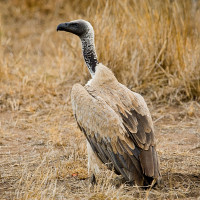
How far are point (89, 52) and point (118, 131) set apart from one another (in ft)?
4.40

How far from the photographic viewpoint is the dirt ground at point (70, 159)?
394 centimetres

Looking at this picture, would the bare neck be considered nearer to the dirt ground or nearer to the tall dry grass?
the dirt ground

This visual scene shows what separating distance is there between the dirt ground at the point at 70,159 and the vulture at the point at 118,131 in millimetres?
152

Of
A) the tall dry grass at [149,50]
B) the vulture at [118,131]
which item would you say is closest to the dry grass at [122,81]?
the tall dry grass at [149,50]

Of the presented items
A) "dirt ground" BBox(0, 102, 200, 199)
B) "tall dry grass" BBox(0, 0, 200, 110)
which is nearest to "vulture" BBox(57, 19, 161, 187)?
"dirt ground" BBox(0, 102, 200, 199)

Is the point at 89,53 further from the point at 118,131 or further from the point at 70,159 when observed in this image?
the point at 118,131

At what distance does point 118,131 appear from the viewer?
4039 millimetres

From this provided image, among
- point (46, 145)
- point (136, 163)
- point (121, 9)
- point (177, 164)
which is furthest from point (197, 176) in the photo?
point (121, 9)

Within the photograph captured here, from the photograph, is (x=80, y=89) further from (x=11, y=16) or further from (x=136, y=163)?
(x=11, y=16)

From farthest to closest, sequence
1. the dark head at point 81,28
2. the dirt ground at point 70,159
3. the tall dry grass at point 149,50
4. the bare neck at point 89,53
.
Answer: the tall dry grass at point 149,50, the dark head at point 81,28, the bare neck at point 89,53, the dirt ground at point 70,159

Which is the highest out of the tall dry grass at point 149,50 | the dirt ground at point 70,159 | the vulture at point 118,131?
the tall dry grass at point 149,50

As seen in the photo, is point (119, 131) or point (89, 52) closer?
point (119, 131)

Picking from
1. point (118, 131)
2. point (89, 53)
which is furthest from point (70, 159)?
point (89, 53)

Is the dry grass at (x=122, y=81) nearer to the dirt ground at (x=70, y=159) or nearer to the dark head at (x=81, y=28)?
the dirt ground at (x=70, y=159)
